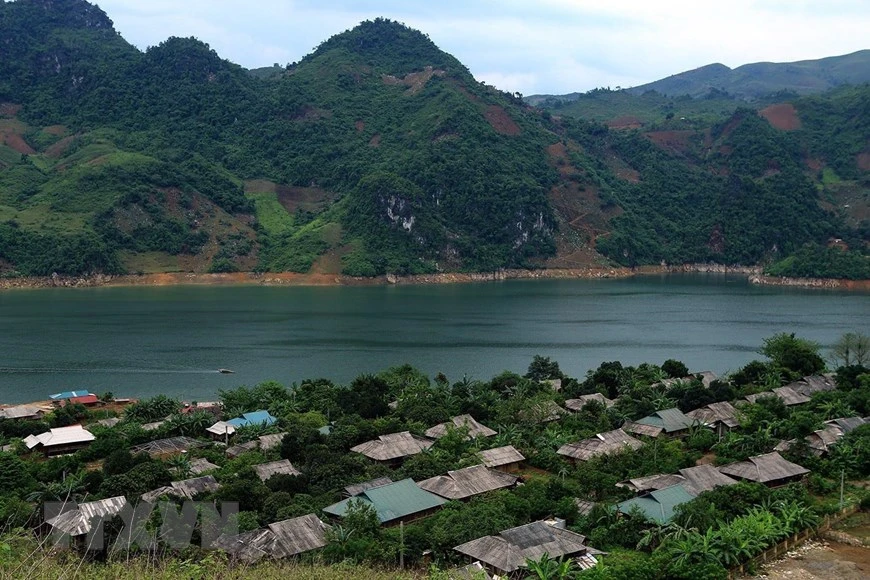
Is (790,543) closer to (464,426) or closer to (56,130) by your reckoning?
(464,426)

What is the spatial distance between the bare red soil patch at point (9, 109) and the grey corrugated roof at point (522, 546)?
183778mm

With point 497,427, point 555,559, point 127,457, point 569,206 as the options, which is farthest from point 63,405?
point 569,206

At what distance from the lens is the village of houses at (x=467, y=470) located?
2330 cm

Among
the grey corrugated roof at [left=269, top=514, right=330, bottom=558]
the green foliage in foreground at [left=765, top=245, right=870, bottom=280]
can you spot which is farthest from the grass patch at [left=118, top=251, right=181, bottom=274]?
the grey corrugated roof at [left=269, top=514, right=330, bottom=558]

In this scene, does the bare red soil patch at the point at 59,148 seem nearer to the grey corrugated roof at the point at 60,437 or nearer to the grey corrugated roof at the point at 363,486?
the grey corrugated roof at the point at 60,437

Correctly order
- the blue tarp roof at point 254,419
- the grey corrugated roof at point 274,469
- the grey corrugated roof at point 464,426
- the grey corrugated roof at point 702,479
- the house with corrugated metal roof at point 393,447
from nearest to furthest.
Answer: the grey corrugated roof at point 702,479 < the grey corrugated roof at point 274,469 < the house with corrugated metal roof at point 393,447 < the grey corrugated roof at point 464,426 < the blue tarp roof at point 254,419

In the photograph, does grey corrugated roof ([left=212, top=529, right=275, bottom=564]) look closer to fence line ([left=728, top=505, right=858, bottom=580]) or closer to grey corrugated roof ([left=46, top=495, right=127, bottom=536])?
grey corrugated roof ([left=46, top=495, right=127, bottom=536])

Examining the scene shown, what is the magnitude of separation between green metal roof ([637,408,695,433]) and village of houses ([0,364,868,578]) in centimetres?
6

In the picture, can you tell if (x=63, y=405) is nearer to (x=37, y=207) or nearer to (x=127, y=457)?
(x=127, y=457)

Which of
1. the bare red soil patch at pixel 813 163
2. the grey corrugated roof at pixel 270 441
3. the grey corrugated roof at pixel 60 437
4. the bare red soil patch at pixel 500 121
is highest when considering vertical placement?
the bare red soil patch at pixel 500 121

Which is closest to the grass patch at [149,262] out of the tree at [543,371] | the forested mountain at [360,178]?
the forested mountain at [360,178]

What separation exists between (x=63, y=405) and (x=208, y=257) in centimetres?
8947

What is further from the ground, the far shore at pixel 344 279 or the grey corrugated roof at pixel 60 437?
the far shore at pixel 344 279

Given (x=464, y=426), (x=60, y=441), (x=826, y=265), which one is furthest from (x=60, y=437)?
(x=826, y=265)
